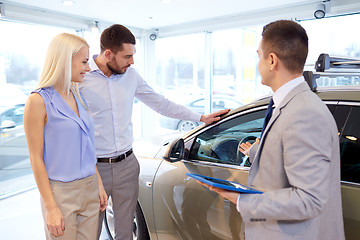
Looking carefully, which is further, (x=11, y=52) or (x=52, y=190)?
(x=11, y=52)

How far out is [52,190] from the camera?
1438 millimetres

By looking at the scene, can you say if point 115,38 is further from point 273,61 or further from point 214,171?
point 273,61

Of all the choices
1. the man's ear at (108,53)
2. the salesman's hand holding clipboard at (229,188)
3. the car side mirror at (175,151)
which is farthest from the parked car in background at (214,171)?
the man's ear at (108,53)

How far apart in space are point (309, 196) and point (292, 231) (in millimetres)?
190

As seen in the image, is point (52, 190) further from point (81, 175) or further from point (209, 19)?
point (209, 19)

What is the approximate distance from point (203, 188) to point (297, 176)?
0.95m

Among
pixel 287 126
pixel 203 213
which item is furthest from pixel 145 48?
pixel 287 126

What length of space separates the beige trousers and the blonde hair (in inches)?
18.7

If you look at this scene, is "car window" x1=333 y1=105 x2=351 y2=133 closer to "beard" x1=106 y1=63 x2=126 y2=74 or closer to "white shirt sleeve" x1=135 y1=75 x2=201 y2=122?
"white shirt sleeve" x1=135 y1=75 x2=201 y2=122

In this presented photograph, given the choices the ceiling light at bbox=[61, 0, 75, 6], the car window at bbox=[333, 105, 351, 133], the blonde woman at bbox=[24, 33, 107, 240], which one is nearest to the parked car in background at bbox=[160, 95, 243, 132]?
→ the ceiling light at bbox=[61, 0, 75, 6]

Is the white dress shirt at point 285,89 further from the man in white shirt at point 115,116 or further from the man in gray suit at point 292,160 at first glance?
the man in white shirt at point 115,116

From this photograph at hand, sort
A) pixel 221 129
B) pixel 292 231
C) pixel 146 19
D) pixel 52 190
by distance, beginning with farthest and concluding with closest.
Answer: pixel 146 19 → pixel 221 129 → pixel 52 190 → pixel 292 231

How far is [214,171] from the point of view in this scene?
1.92 metres

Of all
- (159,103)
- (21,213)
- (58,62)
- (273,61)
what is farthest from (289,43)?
(21,213)
